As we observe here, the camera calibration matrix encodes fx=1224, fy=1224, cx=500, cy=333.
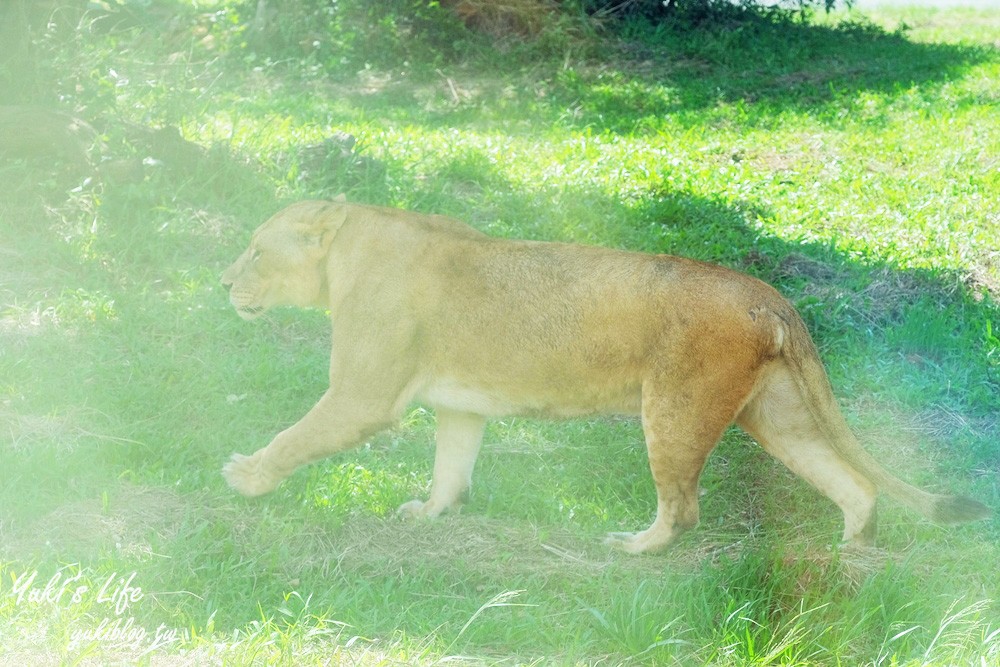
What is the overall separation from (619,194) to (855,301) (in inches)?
82.7

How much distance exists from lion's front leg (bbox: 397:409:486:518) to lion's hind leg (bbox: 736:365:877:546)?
1.15 m

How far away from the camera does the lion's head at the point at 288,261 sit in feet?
17.2

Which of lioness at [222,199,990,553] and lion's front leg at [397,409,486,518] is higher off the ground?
lioness at [222,199,990,553]

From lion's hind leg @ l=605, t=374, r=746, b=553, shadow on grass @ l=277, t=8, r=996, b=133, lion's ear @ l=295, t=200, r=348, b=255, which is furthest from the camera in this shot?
shadow on grass @ l=277, t=8, r=996, b=133

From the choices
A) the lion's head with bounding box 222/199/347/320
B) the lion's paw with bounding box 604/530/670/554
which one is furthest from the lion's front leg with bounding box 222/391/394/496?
the lion's paw with bounding box 604/530/670/554

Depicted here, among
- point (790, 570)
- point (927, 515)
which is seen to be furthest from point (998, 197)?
point (790, 570)

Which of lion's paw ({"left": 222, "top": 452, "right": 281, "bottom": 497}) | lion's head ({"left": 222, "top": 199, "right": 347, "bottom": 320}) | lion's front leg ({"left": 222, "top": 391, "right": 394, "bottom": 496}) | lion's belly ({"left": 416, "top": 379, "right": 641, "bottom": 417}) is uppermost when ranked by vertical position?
lion's head ({"left": 222, "top": 199, "right": 347, "bottom": 320})

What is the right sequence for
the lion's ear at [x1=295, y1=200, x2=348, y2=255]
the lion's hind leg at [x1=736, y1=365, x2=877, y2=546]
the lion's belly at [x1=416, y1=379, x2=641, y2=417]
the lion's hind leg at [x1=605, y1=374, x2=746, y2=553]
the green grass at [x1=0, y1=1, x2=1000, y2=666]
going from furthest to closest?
1. the lion's ear at [x1=295, y1=200, x2=348, y2=255]
2. the lion's hind leg at [x1=736, y1=365, x2=877, y2=546]
3. the lion's belly at [x1=416, y1=379, x2=641, y2=417]
4. the lion's hind leg at [x1=605, y1=374, x2=746, y2=553]
5. the green grass at [x1=0, y1=1, x2=1000, y2=666]

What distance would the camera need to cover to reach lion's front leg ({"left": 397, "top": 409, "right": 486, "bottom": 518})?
5293 millimetres

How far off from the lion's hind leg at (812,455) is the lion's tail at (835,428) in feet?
0.24

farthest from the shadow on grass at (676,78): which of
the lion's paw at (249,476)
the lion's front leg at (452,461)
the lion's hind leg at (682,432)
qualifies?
the lion's hind leg at (682,432)

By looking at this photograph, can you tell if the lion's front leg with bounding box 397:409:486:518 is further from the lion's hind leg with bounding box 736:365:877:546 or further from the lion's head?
the lion's hind leg with bounding box 736:365:877:546

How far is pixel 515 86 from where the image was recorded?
11.7m

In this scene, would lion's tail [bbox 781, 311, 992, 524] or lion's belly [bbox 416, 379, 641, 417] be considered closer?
lion's tail [bbox 781, 311, 992, 524]
